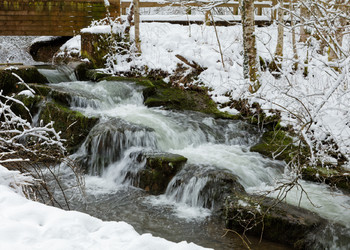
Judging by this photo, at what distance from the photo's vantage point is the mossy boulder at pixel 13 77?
375 inches

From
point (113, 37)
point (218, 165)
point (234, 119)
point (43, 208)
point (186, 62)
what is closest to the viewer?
point (43, 208)

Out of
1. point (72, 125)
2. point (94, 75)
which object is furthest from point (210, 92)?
point (72, 125)

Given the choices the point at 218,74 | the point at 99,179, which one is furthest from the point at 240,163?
the point at 218,74

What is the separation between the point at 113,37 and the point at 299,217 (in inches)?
408

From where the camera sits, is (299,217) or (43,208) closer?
(43,208)

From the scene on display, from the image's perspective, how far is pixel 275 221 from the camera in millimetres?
5312

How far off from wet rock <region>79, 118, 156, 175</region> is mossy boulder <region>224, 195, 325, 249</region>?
297 cm

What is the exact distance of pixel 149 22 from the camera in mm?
17844

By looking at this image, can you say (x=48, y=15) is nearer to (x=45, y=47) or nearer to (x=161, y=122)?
(x=45, y=47)

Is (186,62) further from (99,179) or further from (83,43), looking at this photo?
(99,179)

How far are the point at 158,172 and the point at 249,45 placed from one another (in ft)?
14.8

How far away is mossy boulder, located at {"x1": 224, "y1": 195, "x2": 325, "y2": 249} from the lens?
518cm

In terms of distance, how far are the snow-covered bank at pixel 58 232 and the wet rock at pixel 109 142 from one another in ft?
15.2

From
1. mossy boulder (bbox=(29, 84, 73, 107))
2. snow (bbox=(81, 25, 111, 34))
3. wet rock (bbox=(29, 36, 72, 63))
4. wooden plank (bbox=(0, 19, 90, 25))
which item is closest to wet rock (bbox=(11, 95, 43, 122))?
mossy boulder (bbox=(29, 84, 73, 107))
